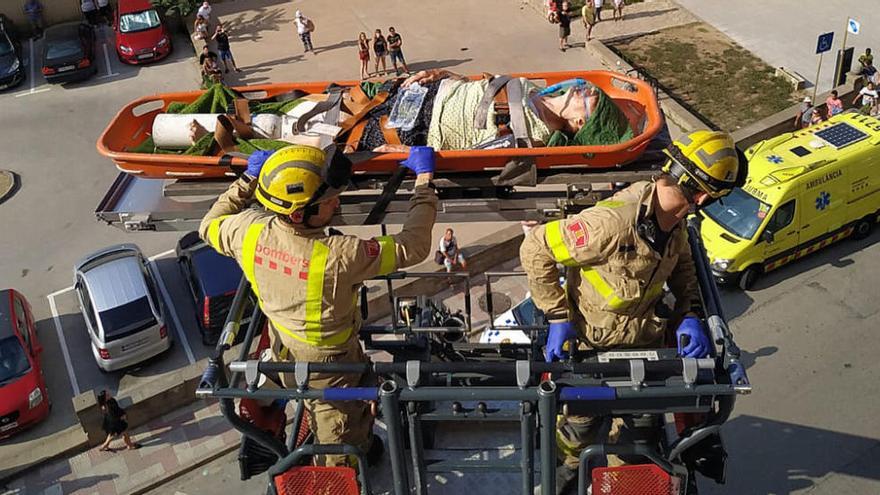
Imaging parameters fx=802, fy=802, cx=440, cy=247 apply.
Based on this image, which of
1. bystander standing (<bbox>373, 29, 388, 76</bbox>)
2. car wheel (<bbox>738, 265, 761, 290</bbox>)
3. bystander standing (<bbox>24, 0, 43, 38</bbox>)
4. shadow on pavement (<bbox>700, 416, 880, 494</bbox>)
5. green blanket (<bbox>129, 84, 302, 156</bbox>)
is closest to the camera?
green blanket (<bbox>129, 84, 302, 156</bbox>)

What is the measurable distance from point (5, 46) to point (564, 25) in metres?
14.1

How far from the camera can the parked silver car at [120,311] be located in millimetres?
11312

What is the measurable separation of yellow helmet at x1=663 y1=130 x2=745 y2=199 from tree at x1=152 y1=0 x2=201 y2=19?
19267 mm

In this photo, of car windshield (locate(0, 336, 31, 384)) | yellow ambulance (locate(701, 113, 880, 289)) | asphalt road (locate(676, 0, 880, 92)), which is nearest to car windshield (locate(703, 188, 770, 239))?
yellow ambulance (locate(701, 113, 880, 289))

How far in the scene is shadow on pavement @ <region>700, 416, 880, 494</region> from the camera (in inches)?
349

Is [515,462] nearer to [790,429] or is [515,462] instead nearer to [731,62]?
[790,429]

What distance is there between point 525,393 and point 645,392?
689mm

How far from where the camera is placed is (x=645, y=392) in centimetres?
452

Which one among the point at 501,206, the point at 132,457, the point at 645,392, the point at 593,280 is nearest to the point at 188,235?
the point at 132,457

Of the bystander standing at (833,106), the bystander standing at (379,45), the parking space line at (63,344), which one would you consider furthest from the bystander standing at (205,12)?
the bystander standing at (833,106)

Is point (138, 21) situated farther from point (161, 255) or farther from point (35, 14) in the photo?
point (161, 255)

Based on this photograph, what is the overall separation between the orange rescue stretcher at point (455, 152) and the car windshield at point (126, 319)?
4356 millimetres

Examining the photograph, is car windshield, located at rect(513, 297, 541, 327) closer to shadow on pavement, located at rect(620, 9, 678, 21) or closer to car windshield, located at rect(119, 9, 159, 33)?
shadow on pavement, located at rect(620, 9, 678, 21)

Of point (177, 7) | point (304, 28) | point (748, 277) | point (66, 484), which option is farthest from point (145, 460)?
point (177, 7)
